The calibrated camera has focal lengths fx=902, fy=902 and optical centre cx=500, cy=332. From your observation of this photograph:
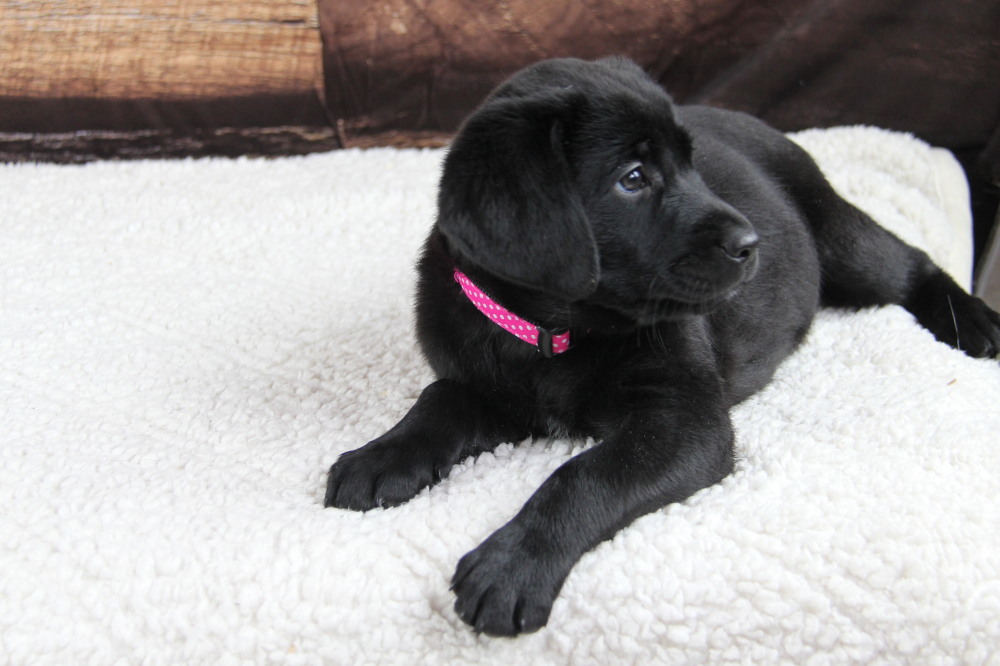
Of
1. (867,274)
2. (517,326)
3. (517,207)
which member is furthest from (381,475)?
(867,274)

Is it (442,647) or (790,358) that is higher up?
(442,647)

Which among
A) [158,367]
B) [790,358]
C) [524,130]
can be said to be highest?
[524,130]

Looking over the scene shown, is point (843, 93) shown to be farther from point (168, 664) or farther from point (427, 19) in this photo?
point (168, 664)

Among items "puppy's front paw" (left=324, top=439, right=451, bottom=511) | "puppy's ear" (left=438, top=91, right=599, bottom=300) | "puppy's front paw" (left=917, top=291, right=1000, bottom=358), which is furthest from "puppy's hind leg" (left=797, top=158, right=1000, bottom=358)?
"puppy's front paw" (left=324, top=439, right=451, bottom=511)

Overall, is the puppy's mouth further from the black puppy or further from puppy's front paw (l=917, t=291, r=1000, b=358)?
puppy's front paw (l=917, t=291, r=1000, b=358)

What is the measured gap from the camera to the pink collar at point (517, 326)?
1770 millimetres

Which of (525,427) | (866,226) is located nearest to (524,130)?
(525,427)

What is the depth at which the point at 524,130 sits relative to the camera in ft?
5.19

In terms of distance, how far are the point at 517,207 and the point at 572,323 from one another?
33 cm

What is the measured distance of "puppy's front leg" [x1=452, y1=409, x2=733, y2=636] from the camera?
1400 mm


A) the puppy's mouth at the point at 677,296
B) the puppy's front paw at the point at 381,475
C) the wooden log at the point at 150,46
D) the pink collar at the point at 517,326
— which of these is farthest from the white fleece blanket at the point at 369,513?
the wooden log at the point at 150,46

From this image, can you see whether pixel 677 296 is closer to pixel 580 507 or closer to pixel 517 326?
pixel 517 326

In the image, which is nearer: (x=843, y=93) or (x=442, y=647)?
(x=442, y=647)

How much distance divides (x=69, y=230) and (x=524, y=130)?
7.01ft
